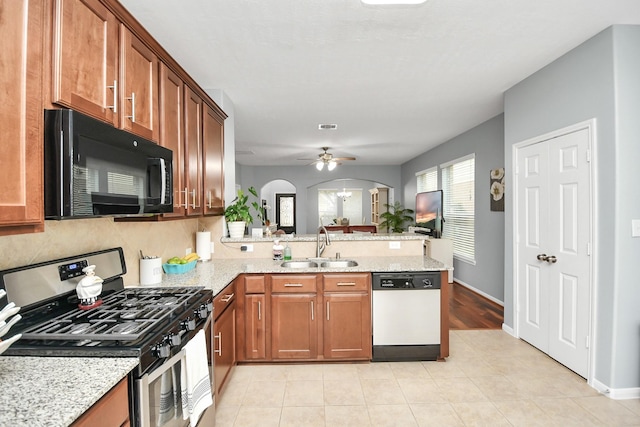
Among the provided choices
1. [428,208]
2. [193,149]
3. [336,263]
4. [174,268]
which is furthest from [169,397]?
[428,208]

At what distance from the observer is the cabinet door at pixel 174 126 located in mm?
2121

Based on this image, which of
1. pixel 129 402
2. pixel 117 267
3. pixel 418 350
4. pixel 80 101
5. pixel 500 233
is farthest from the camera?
pixel 500 233

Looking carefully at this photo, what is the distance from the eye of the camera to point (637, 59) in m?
2.39

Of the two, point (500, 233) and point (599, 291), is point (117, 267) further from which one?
point (500, 233)

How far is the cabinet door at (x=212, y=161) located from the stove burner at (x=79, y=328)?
1488mm

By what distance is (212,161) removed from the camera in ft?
10.1

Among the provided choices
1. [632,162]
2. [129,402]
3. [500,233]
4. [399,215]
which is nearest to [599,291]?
[632,162]

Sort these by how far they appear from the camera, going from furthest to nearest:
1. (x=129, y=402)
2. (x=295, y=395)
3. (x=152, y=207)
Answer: (x=295, y=395)
(x=152, y=207)
(x=129, y=402)

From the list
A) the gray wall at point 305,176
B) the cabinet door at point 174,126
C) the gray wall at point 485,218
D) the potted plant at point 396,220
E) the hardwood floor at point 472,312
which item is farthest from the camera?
the gray wall at point 305,176

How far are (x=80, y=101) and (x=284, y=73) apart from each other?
2100 millimetres

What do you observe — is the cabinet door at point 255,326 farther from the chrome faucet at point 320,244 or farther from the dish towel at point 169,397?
the dish towel at point 169,397

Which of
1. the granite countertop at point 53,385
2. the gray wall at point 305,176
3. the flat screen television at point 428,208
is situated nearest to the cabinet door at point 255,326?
the granite countertop at point 53,385

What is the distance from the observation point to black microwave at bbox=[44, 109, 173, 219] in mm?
1196

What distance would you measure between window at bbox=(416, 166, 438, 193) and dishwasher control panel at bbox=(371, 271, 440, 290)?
452cm
